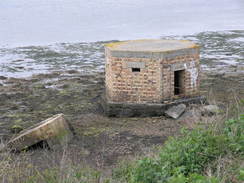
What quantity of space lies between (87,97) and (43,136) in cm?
470

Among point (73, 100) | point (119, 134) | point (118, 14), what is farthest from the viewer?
point (118, 14)

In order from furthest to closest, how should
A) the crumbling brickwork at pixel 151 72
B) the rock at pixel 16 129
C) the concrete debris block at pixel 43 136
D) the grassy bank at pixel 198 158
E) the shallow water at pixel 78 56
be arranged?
1. the shallow water at pixel 78 56
2. the crumbling brickwork at pixel 151 72
3. the rock at pixel 16 129
4. the concrete debris block at pixel 43 136
5. the grassy bank at pixel 198 158

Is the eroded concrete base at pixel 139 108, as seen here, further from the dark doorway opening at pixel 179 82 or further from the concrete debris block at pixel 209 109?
the concrete debris block at pixel 209 109

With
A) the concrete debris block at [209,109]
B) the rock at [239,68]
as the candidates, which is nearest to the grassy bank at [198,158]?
the concrete debris block at [209,109]

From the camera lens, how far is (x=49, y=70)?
19.6 m

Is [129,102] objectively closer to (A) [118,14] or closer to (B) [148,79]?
(B) [148,79]

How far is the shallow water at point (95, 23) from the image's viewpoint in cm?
2861

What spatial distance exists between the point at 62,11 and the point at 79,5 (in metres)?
6.35

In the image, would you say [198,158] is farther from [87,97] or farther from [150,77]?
[87,97]

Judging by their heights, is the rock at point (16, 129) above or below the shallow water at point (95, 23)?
below

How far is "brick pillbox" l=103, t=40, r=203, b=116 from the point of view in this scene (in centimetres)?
1224

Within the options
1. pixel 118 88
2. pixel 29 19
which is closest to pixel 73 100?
pixel 118 88

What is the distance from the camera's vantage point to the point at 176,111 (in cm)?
1234

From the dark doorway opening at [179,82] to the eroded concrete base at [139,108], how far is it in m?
0.32
